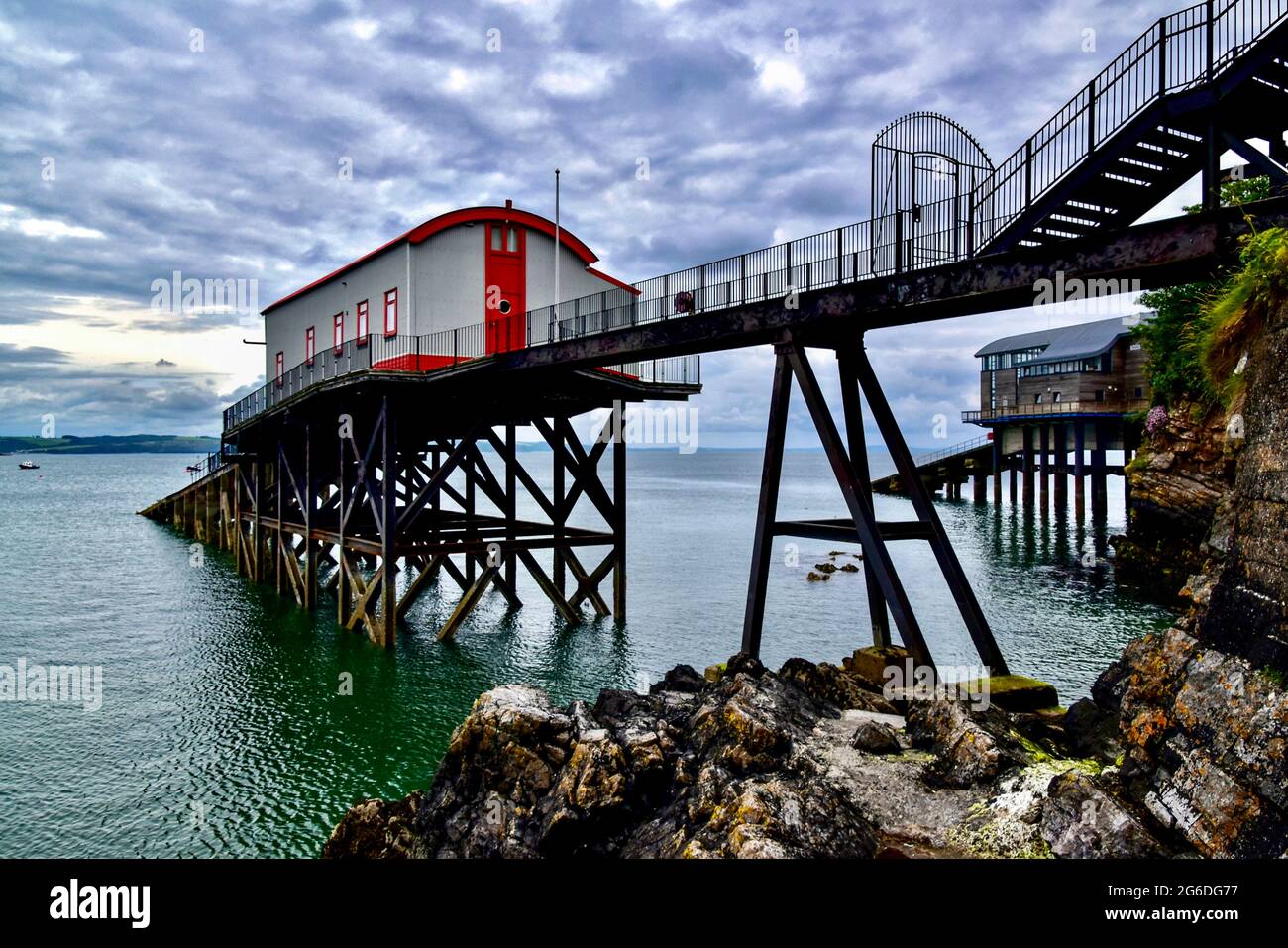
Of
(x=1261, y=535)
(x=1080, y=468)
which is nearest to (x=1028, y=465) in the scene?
(x=1080, y=468)

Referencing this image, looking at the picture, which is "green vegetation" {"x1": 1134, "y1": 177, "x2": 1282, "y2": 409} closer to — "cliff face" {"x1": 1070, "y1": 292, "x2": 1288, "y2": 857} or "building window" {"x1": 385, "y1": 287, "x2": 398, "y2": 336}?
"cliff face" {"x1": 1070, "y1": 292, "x2": 1288, "y2": 857}

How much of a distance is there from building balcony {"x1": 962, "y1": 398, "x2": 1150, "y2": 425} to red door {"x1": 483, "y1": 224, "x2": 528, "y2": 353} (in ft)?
126

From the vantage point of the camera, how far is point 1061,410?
170 feet

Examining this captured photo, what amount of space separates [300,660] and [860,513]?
15211mm

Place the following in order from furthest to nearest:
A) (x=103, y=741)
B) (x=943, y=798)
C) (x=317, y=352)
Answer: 1. (x=317, y=352)
2. (x=103, y=741)
3. (x=943, y=798)

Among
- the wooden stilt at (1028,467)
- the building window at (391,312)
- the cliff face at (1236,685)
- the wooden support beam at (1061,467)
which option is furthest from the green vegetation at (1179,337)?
the wooden stilt at (1028,467)

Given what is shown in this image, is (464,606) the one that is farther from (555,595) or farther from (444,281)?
(444,281)

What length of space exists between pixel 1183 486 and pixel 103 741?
98.4 ft

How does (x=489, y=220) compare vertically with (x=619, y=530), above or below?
above

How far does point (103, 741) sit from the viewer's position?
1438 cm

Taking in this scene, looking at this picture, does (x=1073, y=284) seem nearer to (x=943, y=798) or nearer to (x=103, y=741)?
(x=943, y=798)
